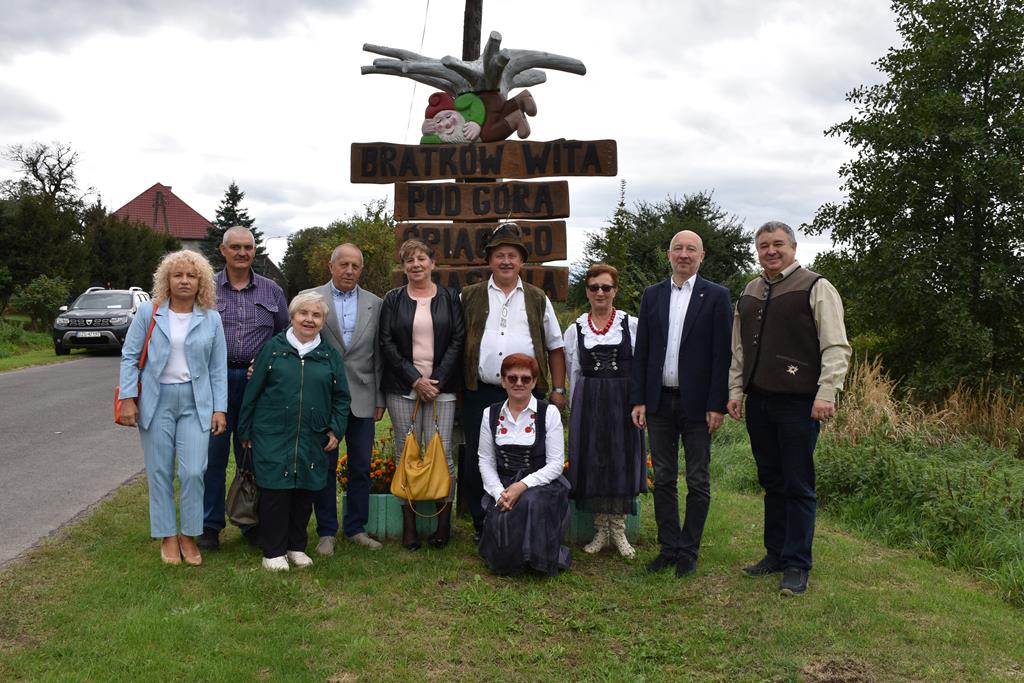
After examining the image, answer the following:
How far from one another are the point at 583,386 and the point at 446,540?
1315 millimetres

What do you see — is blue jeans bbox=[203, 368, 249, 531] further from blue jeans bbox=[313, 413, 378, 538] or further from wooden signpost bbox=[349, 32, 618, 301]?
wooden signpost bbox=[349, 32, 618, 301]

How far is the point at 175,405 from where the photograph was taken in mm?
4676

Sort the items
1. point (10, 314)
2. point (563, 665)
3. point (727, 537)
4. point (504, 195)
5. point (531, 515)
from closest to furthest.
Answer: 1. point (563, 665)
2. point (531, 515)
3. point (727, 537)
4. point (504, 195)
5. point (10, 314)

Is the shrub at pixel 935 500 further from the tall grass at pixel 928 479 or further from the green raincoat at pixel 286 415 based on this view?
the green raincoat at pixel 286 415

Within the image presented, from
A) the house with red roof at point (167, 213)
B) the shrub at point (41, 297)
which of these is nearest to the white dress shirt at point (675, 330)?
the shrub at point (41, 297)

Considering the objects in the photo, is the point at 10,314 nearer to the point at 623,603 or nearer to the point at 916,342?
the point at 916,342

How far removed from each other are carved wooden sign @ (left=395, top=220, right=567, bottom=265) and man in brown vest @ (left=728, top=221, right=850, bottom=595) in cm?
214

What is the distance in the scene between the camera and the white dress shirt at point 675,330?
4.70 metres

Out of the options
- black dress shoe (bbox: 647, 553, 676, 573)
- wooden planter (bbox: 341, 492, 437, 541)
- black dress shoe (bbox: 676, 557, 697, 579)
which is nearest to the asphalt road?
wooden planter (bbox: 341, 492, 437, 541)

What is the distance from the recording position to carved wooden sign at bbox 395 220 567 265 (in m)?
6.58

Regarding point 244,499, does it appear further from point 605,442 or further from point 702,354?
point 702,354

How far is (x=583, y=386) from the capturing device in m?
5.05

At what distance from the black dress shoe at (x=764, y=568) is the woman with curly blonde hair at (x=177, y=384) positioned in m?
3.16

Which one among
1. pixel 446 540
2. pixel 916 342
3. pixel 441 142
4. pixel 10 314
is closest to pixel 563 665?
pixel 446 540
